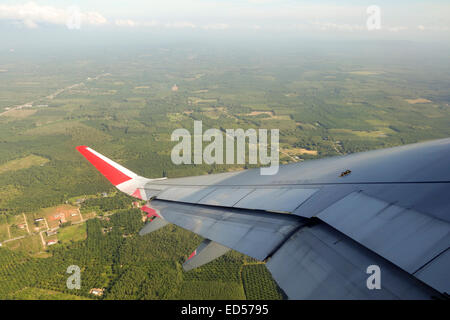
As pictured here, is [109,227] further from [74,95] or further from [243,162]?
[74,95]

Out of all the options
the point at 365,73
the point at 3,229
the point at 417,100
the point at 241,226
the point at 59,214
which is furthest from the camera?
the point at 365,73

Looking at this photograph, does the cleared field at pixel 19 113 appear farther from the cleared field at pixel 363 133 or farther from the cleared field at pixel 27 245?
the cleared field at pixel 363 133

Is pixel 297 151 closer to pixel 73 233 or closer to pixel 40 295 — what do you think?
pixel 73 233

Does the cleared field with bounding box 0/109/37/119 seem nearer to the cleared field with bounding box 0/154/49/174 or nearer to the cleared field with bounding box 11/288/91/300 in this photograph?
the cleared field with bounding box 0/154/49/174

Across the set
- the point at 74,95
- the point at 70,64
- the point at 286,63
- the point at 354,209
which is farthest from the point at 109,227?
the point at 286,63

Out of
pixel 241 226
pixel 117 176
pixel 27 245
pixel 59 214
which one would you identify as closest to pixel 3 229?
pixel 59 214

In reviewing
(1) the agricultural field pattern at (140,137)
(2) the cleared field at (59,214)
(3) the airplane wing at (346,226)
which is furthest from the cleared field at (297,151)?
(3) the airplane wing at (346,226)
